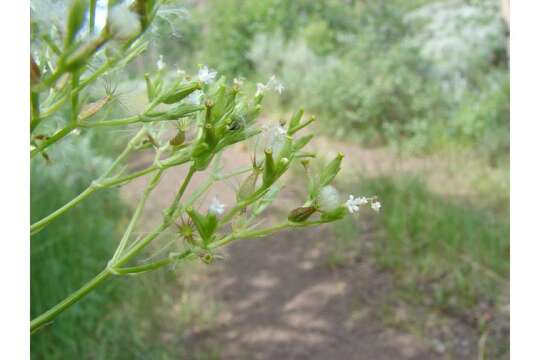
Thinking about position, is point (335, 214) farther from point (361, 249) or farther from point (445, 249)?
point (361, 249)

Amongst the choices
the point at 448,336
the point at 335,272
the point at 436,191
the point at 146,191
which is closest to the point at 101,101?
the point at 146,191

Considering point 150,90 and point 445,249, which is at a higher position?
point 150,90

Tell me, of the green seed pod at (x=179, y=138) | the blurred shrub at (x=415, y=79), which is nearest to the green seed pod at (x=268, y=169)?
the green seed pod at (x=179, y=138)

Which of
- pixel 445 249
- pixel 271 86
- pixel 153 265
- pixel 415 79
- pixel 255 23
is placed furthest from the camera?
pixel 255 23

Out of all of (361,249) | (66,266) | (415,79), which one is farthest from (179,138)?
(415,79)

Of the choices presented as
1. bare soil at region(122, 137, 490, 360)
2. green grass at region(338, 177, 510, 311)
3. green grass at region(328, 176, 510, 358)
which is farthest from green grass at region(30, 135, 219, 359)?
green grass at region(338, 177, 510, 311)

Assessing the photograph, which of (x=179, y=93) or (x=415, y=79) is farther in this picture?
(x=415, y=79)

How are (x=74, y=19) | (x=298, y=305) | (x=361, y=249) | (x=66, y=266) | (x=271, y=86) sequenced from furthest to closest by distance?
(x=361, y=249)
(x=298, y=305)
(x=66, y=266)
(x=271, y=86)
(x=74, y=19)

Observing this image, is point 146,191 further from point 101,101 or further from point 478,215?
point 478,215
